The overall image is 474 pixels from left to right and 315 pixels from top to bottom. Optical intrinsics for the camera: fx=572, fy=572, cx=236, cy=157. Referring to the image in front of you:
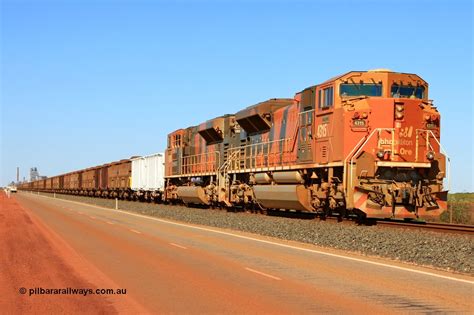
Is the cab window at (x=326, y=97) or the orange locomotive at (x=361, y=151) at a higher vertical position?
the cab window at (x=326, y=97)

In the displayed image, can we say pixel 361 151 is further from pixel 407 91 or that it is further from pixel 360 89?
pixel 407 91

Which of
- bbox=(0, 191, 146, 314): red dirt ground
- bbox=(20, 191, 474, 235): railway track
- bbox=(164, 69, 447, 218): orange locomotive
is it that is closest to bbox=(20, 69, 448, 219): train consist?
bbox=(164, 69, 447, 218): orange locomotive

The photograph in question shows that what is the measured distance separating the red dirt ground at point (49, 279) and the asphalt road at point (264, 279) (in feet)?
0.96

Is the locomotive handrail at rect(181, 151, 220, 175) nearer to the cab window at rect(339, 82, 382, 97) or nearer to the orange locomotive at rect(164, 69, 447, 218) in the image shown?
the orange locomotive at rect(164, 69, 447, 218)

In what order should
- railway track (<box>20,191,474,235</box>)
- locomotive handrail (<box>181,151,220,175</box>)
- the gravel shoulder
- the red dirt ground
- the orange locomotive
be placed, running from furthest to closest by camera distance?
locomotive handrail (<box>181,151,220,175</box>) → the orange locomotive → railway track (<box>20,191,474,235</box>) → the gravel shoulder → the red dirt ground

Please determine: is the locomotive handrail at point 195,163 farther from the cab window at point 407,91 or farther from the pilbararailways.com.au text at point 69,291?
the pilbararailways.com.au text at point 69,291

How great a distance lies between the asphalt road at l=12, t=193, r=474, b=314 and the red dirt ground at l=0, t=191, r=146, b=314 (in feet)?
0.96

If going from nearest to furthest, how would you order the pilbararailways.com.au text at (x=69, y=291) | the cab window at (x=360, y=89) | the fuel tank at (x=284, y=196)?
1. the pilbararailways.com.au text at (x=69, y=291)
2. the cab window at (x=360, y=89)
3. the fuel tank at (x=284, y=196)

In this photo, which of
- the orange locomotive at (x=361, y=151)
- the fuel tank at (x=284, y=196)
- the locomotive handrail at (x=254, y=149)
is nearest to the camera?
the orange locomotive at (x=361, y=151)

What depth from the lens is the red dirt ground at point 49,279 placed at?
7.50m

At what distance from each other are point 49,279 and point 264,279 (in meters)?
3.63

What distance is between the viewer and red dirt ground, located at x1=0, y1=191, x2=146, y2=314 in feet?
24.6

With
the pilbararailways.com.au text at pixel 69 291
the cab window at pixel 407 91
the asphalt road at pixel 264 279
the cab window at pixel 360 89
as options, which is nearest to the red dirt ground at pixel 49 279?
the pilbararailways.com.au text at pixel 69 291

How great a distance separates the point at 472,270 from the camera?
11492 millimetres
